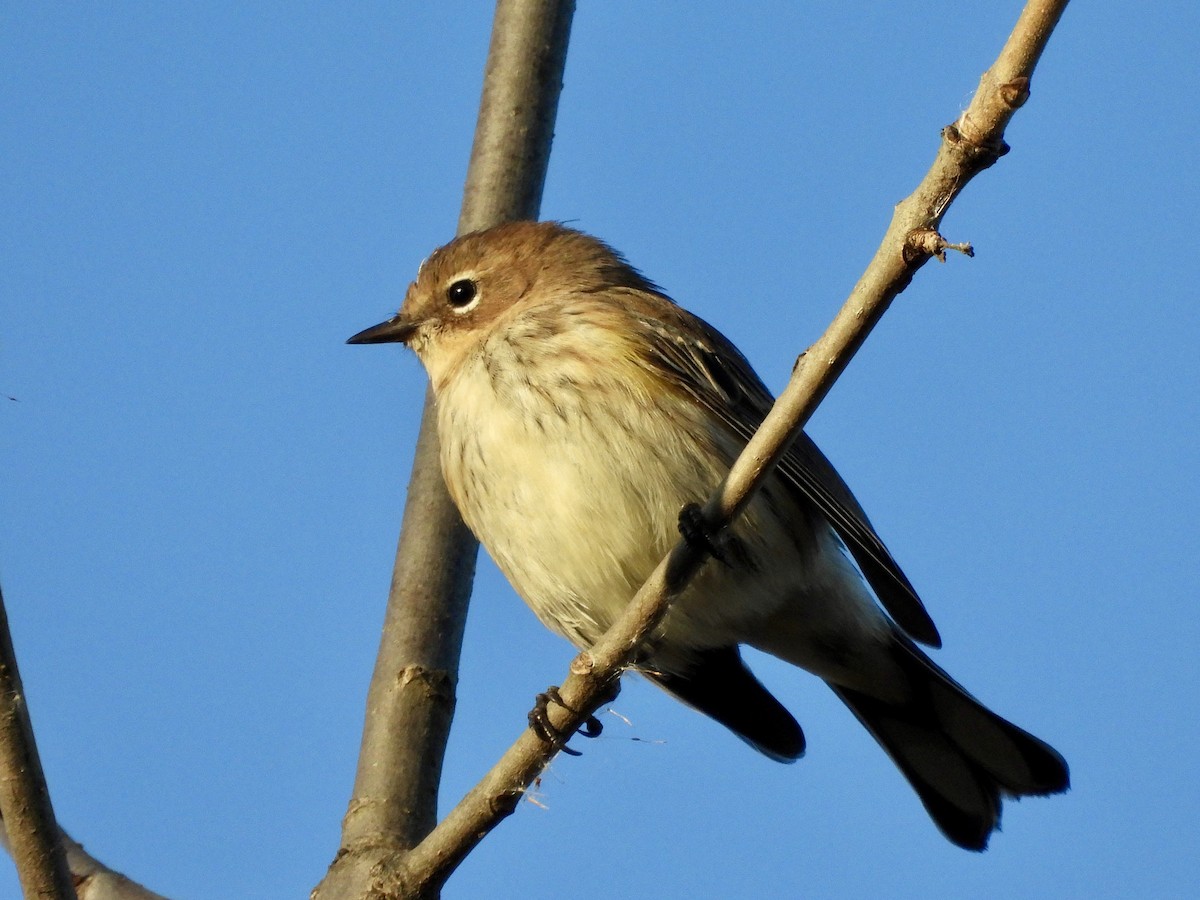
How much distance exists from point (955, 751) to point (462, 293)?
11.2 ft

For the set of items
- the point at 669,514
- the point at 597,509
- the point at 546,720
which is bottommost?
the point at 546,720

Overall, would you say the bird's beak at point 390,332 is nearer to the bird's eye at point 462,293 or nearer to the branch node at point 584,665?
the bird's eye at point 462,293

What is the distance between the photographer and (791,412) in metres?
3.77

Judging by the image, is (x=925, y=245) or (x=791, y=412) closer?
(x=925, y=245)

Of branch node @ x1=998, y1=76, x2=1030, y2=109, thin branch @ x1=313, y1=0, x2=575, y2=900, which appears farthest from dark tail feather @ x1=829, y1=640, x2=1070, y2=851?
branch node @ x1=998, y1=76, x2=1030, y2=109

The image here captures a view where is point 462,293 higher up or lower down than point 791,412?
higher up

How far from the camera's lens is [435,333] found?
7266mm

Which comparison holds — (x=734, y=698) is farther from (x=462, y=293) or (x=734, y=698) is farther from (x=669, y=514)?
(x=462, y=293)

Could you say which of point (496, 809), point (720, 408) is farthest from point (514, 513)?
point (496, 809)

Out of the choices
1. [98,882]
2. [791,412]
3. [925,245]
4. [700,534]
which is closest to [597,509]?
[700,534]

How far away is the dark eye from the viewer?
734cm

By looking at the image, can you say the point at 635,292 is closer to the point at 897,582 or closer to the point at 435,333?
the point at 435,333

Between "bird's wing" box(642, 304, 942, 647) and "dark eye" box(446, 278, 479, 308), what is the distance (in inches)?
43.6

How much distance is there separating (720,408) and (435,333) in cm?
175
